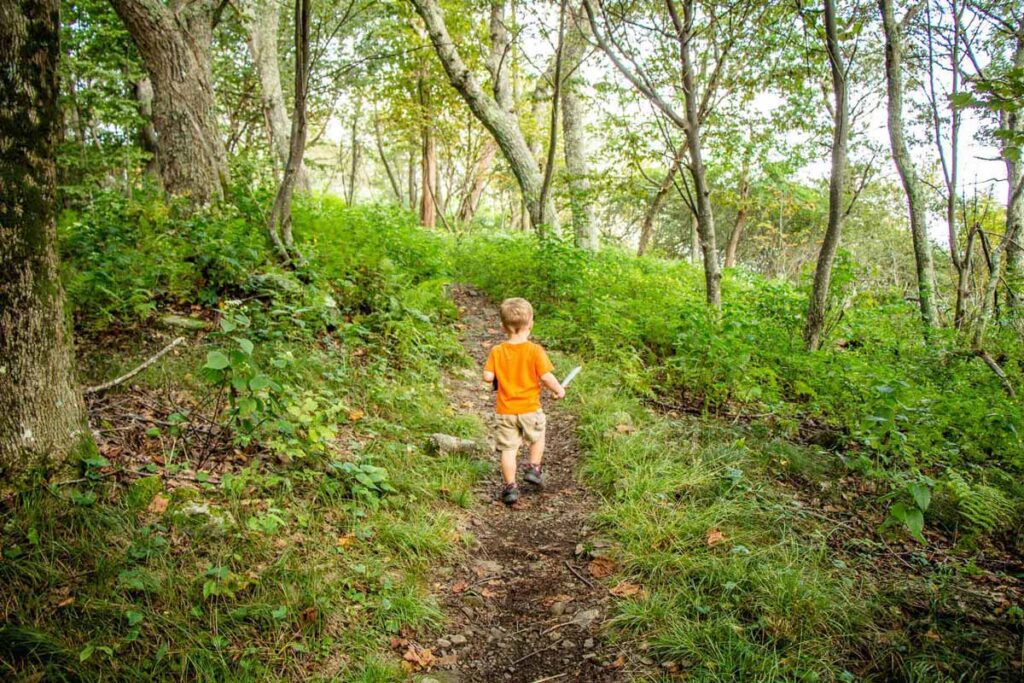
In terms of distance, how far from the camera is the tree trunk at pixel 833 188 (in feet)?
21.0

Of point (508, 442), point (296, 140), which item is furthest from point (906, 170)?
point (296, 140)

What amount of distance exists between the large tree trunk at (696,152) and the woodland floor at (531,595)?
4.59m

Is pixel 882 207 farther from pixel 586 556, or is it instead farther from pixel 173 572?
pixel 173 572

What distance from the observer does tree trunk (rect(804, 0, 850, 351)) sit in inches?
252

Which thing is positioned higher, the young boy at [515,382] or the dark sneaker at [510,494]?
the young boy at [515,382]

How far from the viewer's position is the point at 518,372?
14.8 feet

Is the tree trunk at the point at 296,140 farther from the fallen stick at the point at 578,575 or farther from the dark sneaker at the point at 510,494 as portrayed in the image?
the fallen stick at the point at 578,575

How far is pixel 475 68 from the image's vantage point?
47.3 feet

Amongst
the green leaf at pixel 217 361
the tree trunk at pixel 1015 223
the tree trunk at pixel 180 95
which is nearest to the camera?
the green leaf at pixel 217 361

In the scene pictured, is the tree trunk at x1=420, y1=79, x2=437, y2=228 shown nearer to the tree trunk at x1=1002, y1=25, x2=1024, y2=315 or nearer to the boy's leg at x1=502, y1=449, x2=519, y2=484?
the tree trunk at x1=1002, y1=25, x2=1024, y2=315

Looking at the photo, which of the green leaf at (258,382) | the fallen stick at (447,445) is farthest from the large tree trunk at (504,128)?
the green leaf at (258,382)

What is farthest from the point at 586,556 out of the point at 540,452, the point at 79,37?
the point at 79,37

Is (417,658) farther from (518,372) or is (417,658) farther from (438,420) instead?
(438,420)

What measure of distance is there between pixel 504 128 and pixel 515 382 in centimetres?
873
